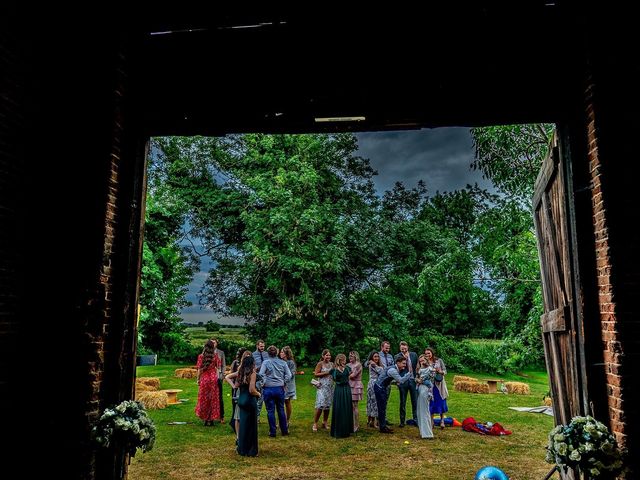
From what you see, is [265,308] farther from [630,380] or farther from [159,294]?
[630,380]

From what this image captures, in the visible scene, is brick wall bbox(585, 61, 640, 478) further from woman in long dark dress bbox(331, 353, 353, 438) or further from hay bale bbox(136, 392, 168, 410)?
hay bale bbox(136, 392, 168, 410)

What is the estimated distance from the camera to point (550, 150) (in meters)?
5.55

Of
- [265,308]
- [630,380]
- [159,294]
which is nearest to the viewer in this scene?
[630,380]

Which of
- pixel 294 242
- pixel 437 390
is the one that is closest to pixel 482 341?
pixel 294 242

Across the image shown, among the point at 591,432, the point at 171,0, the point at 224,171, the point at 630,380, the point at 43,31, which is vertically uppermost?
the point at 224,171

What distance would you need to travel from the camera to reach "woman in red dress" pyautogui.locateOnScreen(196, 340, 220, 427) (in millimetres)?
12328

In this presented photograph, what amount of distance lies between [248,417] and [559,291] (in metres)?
6.24

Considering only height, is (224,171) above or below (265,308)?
above

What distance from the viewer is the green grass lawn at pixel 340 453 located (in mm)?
8469

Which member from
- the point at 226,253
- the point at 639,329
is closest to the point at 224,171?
the point at 226,253

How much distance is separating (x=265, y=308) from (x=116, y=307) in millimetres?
18898

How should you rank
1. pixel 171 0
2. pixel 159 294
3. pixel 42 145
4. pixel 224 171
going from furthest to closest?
pixel 224 171
pixel 159 294
pixel 171 0
pixel 42 145

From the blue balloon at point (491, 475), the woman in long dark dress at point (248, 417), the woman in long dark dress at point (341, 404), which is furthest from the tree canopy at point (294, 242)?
the blue balloon at point (491, 475)

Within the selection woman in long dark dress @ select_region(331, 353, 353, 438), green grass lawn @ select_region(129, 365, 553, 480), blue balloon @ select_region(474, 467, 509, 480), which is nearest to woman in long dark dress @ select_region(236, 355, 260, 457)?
green grass lawn @ select_region(129, 365, 553, 480)
